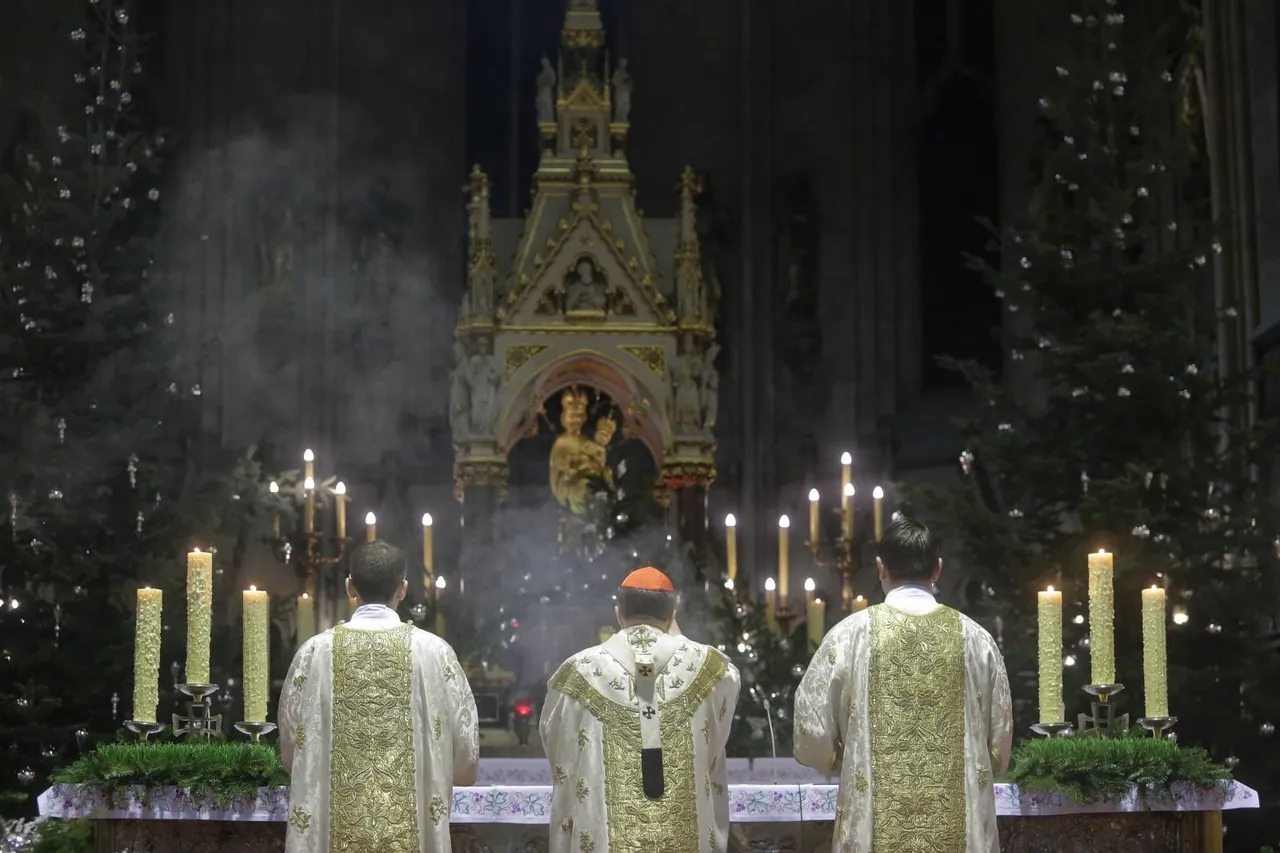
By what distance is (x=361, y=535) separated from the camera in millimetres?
14617

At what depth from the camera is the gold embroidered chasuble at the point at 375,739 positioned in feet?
17.3

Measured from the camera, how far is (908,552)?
5078 mm

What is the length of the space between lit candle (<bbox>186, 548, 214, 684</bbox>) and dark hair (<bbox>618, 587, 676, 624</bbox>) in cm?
123

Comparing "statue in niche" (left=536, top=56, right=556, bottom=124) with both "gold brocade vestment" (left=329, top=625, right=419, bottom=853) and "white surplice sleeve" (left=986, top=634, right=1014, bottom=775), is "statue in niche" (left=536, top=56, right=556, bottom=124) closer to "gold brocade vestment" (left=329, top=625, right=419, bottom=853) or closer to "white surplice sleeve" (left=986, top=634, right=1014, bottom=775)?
"gold brocade vestment" (left=329, top=625, right=419, bottom=853)

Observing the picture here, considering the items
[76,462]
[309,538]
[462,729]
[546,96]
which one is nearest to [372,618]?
[462,729]

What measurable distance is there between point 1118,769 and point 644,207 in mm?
10518

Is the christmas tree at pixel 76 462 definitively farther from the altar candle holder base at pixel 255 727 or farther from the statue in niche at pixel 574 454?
the altar candle holder base at pixel 255 727

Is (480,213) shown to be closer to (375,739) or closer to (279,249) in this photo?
(279,249)

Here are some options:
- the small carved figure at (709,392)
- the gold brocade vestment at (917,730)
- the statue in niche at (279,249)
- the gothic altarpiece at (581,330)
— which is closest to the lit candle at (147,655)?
the gold brocade vestment at (917,730)

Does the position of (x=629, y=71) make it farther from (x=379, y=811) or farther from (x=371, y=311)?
(x=379, y=811)

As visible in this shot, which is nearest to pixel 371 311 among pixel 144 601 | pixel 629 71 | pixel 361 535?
pixel 361 535

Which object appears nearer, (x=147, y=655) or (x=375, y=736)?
(x=375, y=736)

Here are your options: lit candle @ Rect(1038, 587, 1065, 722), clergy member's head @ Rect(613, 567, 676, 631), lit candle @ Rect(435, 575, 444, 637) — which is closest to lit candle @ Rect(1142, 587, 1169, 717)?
lit candle @ Rect(1038, 587, 1065, 722)

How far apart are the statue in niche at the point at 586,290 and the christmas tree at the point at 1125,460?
9.98 ft
